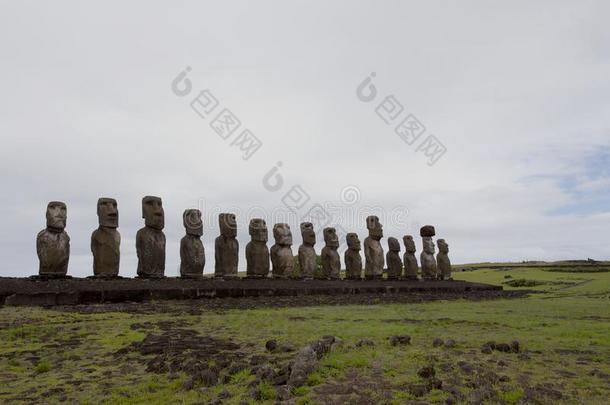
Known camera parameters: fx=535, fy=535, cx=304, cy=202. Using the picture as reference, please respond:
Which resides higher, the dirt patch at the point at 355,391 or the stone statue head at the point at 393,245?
the stone statue head at the point at 393,245

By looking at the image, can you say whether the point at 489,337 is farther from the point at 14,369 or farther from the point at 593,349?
the point at 14,369

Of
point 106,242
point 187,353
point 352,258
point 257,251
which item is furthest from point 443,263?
point 187,353

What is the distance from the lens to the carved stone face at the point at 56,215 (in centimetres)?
1427

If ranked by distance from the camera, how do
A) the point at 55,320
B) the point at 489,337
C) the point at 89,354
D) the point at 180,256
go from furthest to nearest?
the point at 180,256 < the point at 55,320 < the point at 489,337 < the point at 89,354

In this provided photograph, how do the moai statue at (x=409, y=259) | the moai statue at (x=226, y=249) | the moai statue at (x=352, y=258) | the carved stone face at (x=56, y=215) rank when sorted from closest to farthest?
the carved stone face at (x=56, y=215)
the moai statue at (x=226, y=249)
the moai statue at (x=352, y=258)
the moai statue at (x=409, y=259)

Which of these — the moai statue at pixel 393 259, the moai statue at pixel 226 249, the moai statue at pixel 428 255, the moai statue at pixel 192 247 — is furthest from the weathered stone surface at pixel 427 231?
the moai statue at pixel 192 247

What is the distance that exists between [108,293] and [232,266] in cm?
679

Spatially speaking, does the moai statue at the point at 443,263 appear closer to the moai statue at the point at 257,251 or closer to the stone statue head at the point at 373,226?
the stone statue head at the point at 373,226

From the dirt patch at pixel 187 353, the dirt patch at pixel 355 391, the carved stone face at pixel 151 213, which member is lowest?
the dirt patch at pixel 355 391

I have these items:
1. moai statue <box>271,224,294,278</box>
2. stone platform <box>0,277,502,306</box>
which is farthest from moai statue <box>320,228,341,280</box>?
stone platform <box>0,277,502,306</box>

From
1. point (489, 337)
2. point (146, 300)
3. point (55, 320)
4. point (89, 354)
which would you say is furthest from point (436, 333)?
point (146, 300)

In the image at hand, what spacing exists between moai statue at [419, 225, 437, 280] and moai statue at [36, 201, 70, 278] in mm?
19094

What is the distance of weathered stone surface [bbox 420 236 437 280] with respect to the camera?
28562 millimetres

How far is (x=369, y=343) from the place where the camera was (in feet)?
20.4
